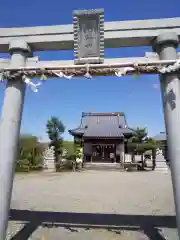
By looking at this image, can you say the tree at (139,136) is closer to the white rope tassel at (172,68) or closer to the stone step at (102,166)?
the stone step at (102,166)

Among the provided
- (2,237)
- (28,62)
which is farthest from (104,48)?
(2,237)

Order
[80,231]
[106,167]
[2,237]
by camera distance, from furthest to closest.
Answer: [106,167]
[80,231]
[2,237]

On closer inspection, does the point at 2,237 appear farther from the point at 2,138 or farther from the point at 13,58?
the point at 13,58

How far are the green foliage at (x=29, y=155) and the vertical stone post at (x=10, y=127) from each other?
17786mm

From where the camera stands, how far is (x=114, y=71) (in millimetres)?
3879

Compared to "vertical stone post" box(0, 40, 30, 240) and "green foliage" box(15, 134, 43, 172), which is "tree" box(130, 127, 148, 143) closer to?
"green foliage" box(15, 134, 43, 172)

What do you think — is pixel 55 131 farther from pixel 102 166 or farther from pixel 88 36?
pixel 88 36

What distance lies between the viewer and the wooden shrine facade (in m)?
27.5

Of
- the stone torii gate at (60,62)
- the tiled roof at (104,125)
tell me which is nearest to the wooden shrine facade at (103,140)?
the tiled roof at (104,125)

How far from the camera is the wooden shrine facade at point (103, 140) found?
27516 mm

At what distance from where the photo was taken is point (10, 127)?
3.85 meters

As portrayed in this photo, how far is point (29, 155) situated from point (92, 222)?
58.4 ft

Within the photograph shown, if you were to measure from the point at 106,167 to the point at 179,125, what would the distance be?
22.8m

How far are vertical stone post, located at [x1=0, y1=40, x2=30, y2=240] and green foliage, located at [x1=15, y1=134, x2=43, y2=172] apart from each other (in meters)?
17.8
